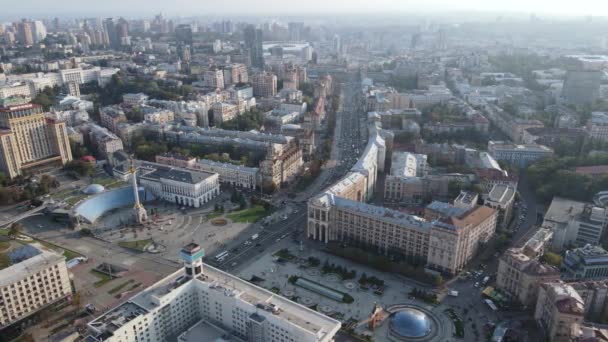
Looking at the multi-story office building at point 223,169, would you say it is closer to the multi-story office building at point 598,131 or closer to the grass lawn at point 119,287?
the grass lawn at point 119,287

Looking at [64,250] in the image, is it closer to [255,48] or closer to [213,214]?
[213,214]

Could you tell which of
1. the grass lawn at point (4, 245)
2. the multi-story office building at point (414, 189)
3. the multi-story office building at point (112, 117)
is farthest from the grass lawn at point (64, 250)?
the multi-story office building at point (112, 117)

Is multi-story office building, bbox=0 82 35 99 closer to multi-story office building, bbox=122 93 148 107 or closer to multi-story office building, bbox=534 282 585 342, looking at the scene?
multi-story office building, bbox=122 93 148 107

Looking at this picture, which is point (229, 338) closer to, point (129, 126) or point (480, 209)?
point (480, 209)

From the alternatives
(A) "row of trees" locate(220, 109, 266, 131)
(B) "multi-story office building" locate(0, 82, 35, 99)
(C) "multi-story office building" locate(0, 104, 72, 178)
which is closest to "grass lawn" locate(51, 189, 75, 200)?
(C) "multi-story office building" locate(0, 104, 72, 178)

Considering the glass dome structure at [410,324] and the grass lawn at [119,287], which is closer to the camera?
the glass dome structure at [410,324]

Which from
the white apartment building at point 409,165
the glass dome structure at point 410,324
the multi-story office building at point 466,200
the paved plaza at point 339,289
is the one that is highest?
the multi-story office building at point 466,200

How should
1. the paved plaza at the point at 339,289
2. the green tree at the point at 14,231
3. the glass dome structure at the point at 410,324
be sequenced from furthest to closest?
the green tree at the point at 14,231
the paved plaza at the point at 339,289
the glass dome structure at the point at 410,324
